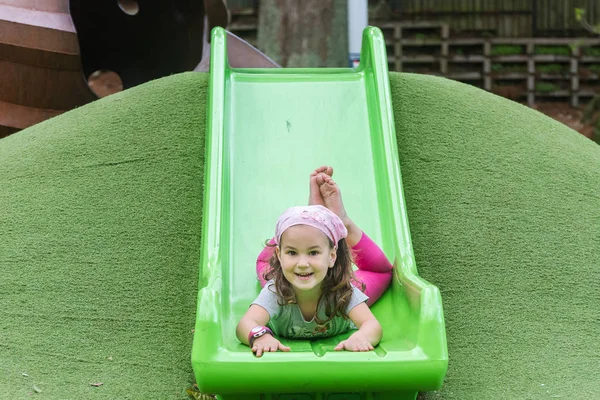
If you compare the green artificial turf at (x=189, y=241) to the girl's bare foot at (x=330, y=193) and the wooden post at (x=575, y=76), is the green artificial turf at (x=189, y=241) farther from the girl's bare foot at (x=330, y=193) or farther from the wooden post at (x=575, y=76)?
the wooden post at (x=575, y=76)

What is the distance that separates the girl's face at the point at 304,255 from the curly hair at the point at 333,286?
98mm

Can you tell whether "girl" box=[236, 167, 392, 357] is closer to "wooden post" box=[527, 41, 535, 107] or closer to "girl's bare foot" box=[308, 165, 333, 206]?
"girl's bare foot" box=[308, 165, 333, 206]

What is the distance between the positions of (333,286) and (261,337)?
432 millimetres

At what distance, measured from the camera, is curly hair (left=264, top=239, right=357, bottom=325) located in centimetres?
415

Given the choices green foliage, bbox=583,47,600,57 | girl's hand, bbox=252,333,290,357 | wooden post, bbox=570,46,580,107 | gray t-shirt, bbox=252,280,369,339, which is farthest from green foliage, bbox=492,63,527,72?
girl's hand, bbox=252,333,290,357

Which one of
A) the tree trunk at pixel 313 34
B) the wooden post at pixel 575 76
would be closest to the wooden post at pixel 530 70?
the wooden post at pixel 575 76

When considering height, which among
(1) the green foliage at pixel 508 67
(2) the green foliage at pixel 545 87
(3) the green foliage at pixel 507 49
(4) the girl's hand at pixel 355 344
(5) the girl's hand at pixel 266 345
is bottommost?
(2) the green foliage at pixel 545 87

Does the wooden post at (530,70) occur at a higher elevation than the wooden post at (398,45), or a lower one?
lower

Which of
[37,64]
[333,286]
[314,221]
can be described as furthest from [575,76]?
[314,221]

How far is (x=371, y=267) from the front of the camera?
15.7ft

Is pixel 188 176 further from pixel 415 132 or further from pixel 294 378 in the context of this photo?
pixel 294 378

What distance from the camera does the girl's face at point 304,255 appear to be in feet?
13.1

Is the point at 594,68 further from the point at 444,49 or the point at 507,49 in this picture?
the point at 444,49

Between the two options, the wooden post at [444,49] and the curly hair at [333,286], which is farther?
the wooden post at [444,49]
